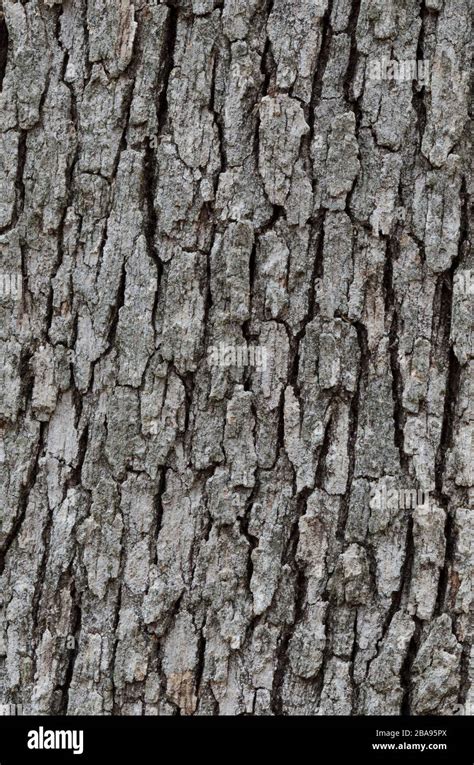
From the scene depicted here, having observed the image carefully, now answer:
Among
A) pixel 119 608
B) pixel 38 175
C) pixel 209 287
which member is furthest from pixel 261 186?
pixel 119 608

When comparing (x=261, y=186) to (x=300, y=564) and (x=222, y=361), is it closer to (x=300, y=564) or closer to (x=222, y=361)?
(x=222, y=361)

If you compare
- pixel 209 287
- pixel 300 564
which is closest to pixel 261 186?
pixel 209 287

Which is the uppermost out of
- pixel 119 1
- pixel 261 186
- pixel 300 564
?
pixel 119 1

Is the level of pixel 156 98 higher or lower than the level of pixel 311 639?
higher
